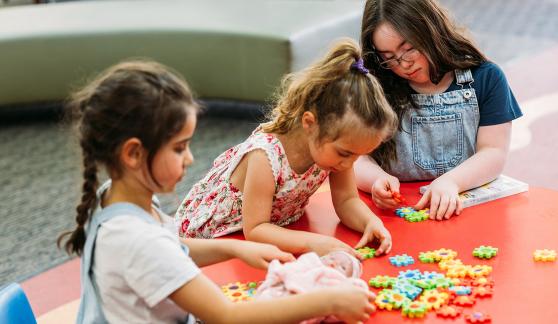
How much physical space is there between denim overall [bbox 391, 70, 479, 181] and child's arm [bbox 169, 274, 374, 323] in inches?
33.8

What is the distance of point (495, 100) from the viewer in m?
1.98

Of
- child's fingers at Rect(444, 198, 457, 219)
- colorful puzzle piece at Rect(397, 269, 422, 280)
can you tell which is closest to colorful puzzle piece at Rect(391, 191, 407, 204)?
child's fingers at Rect(444, 198, 457, 219)

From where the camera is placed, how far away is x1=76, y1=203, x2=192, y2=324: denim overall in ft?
4.05

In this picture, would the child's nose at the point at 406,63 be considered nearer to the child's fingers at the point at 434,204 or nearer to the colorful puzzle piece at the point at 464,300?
the child's fingers at the point at 434,204

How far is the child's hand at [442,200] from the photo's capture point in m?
1.75

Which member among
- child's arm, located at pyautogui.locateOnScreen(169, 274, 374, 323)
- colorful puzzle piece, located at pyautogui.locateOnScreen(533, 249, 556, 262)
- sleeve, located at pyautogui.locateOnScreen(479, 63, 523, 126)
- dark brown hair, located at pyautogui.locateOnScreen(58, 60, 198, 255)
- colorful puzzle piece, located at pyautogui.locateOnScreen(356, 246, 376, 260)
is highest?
dark brown hair, located at pyautogui.locateOnScreen(58, 60, 198, 255)

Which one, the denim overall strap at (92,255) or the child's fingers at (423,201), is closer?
the denim overall strap at (92,255)

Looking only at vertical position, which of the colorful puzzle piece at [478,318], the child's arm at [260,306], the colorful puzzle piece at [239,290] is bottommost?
the colorful puzzle piece at [239,290]

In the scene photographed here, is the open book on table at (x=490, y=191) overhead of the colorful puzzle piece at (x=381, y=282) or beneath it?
overhead

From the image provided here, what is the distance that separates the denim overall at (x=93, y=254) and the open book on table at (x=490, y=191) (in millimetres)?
873

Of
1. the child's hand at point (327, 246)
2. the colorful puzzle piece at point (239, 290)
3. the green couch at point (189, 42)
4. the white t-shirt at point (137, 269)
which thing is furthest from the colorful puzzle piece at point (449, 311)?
the green couch at point (189, 42)

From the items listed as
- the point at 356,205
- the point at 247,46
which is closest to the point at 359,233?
the point at 356,205

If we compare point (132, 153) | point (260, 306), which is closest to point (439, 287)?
point (260, 306)

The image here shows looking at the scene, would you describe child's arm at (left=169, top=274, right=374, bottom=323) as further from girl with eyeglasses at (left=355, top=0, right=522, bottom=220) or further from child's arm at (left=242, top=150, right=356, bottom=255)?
girl with eyeglasses at (left=355, top=0, right=522, bottom=220)
